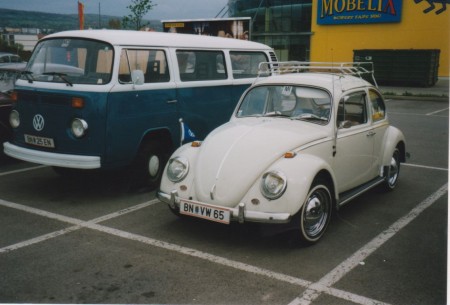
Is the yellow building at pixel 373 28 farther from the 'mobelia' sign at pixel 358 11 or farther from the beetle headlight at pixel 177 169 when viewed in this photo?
the beetle headlight at pixel 177 169

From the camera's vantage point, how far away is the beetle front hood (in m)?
4.55

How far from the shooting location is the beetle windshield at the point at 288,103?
5500mm

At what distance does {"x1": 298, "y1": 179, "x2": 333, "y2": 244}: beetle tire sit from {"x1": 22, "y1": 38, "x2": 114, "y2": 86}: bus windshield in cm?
290

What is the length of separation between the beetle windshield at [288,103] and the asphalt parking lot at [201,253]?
123 cm

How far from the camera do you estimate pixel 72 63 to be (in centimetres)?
622

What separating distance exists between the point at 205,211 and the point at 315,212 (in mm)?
1105

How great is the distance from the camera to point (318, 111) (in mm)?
5512

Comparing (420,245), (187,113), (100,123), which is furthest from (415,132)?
(100,123)

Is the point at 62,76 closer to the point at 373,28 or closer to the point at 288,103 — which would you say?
the point at 288,103

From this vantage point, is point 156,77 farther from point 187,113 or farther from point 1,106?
point 1,106

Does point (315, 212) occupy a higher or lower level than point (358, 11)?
lower

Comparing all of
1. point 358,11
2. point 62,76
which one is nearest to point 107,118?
point 62,76

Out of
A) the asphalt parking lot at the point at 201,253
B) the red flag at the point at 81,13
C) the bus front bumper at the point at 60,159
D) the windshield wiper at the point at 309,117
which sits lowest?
the asphalt parking lot at the point at 201,253

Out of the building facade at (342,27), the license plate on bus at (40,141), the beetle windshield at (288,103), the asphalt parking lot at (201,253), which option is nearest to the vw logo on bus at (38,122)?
the license plate on bus at (40,141)
